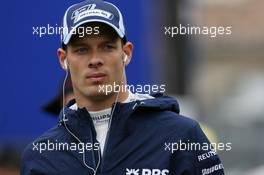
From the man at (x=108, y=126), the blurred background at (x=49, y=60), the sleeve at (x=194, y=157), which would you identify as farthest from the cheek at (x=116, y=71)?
the blurred background at (x=49, y=60)

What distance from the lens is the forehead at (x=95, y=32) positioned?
2.62 metres

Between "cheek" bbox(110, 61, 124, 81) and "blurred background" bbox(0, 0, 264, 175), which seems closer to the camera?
"cheek" bbox(110, 61, 124, 81)

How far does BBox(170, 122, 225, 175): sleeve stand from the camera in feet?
8.20

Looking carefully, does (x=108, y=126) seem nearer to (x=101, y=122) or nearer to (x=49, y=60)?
(x=101, y=122)

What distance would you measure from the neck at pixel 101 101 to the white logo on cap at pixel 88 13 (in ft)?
0.73

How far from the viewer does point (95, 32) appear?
2.64 metres

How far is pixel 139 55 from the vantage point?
12.4ft

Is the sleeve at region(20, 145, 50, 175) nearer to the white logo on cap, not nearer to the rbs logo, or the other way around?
the rbs logo

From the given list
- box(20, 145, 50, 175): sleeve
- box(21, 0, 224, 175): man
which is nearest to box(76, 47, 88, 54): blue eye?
box(21, 0, 224, 175): man

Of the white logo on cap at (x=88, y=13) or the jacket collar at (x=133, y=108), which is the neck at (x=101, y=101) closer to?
the jacket collar at (x=133, y=108)

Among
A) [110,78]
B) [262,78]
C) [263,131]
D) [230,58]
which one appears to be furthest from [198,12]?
[230,58]

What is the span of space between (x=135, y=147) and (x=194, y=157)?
161 millimetres

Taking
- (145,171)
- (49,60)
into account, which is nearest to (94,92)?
(145,171)

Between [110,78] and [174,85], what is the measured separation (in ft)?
4.84
